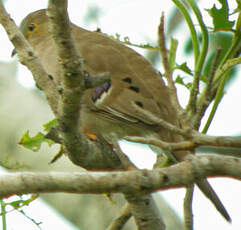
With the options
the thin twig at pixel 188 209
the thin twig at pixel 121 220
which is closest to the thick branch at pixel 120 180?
the thin twig at pixel 188 209

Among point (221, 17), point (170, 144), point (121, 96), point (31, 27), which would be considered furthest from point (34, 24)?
point (170, 144)

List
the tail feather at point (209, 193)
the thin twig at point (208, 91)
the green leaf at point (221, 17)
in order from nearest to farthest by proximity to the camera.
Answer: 1. the thin twig at point (208, 91)
2. the tail feather at point (209, 193)
3. the green leaf at point (221, 17)

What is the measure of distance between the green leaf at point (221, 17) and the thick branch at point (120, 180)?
5.29ft

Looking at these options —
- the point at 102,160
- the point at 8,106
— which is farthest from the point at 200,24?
the point at 8,106

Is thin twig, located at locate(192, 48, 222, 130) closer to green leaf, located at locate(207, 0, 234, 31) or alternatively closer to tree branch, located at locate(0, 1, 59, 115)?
green leaf, located at locate(207, 0, 234, 31)

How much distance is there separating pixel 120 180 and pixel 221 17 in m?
1.82

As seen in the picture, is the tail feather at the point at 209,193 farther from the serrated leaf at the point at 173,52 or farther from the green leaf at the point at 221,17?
the green leaf at the point at 221,17

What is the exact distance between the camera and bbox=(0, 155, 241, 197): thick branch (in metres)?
2.09

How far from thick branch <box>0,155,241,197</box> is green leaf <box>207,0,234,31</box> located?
1612 mm

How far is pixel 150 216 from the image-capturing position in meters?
3.43

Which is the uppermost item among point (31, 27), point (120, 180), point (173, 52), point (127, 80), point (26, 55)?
point (31, 27)

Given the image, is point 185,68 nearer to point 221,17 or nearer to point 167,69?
point 221,17

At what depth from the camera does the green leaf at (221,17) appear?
11.6 feet

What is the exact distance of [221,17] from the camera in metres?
3.57
